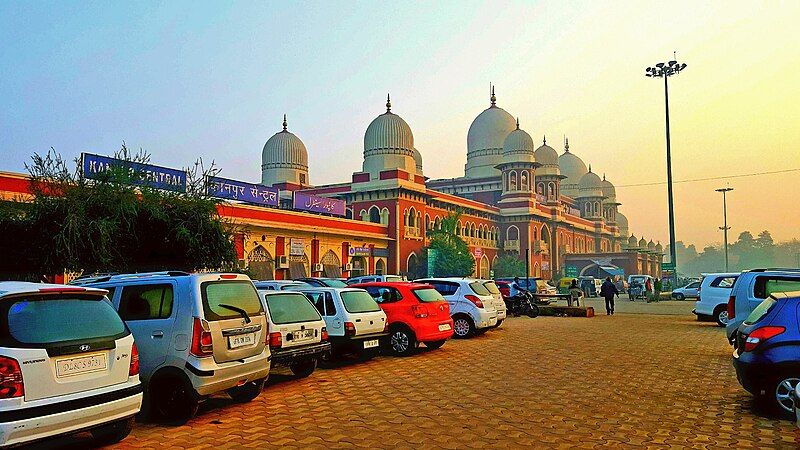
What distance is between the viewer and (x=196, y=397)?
22.9 ft

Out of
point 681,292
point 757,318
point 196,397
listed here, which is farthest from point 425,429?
point 681,292

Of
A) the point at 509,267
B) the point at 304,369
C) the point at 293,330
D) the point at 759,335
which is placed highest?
the point at 509,267

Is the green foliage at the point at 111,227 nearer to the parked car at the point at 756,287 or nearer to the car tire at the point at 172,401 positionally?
the car tire at the point at 172,401

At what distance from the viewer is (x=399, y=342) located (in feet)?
41.7

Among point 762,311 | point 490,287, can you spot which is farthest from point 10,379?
point 490,287

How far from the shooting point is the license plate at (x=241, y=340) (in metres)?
7.32

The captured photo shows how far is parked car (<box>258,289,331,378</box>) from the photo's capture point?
348 inches

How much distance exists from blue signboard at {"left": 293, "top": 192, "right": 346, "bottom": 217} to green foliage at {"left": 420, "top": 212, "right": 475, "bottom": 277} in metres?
8.67

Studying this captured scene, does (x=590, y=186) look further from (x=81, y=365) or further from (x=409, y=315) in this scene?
(x=81, y=365)

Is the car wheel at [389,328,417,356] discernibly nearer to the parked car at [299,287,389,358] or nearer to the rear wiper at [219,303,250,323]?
→ the parked car at [299,287,389,358]

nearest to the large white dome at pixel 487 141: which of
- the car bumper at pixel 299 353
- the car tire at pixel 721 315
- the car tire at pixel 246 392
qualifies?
the car tire at pixel 721 315

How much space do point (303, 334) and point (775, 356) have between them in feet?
19.4

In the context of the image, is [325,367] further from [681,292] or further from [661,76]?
[661,76]

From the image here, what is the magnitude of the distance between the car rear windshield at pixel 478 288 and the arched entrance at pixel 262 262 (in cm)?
2080
